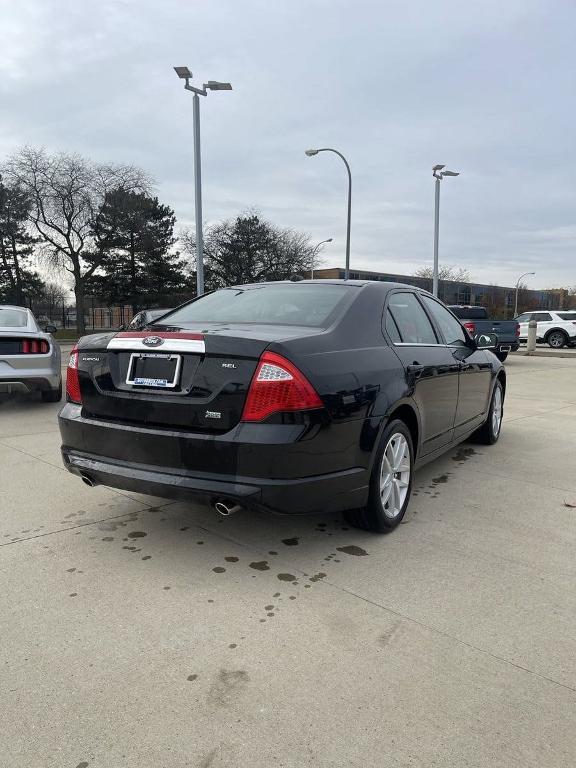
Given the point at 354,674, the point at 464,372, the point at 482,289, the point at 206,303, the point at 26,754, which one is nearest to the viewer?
the point at 26,754

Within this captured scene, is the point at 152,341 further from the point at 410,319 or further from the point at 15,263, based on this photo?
the point at 15,263

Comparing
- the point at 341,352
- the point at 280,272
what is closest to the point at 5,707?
the point at 341,352

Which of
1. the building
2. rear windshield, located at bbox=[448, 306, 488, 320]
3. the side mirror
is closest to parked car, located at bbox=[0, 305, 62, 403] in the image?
the side mirror

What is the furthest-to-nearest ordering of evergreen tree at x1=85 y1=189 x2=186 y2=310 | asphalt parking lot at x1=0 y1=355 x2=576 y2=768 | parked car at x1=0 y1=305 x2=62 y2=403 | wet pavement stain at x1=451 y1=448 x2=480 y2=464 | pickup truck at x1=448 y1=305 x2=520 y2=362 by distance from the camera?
evergreen tree at x1=85 y1=189 x2=186 y2=310
pickup truck at x1=448 y1=305 x2=520 y2=362
parked car at x1=0 y1=305 x2=62 y2=403
wet pavement stain at x1=451 y1=448 x2=480 y2=464
asphalt parking lot at x1=0 y1=355 x2=576 y2=768

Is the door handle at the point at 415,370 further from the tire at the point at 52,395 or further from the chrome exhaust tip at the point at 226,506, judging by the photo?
the tire at the point at 52,395

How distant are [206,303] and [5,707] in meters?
2.79

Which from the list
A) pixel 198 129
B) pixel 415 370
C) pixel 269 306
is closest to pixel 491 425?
pixel 415 370

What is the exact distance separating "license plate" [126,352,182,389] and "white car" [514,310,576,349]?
2583cm

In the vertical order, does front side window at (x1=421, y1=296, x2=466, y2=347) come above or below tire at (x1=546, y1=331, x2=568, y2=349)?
above

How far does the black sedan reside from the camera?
2.88 m

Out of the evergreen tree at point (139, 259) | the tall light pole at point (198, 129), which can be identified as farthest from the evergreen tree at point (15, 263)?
the tall light pole at point (198, 129)

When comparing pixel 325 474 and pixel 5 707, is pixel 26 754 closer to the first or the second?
pixel 5 707

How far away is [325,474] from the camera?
3.01m

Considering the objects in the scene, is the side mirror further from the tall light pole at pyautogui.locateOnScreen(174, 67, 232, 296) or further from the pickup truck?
the tall light pole at pyautogui.locateOnScreen(174, 67, 232, 296)
